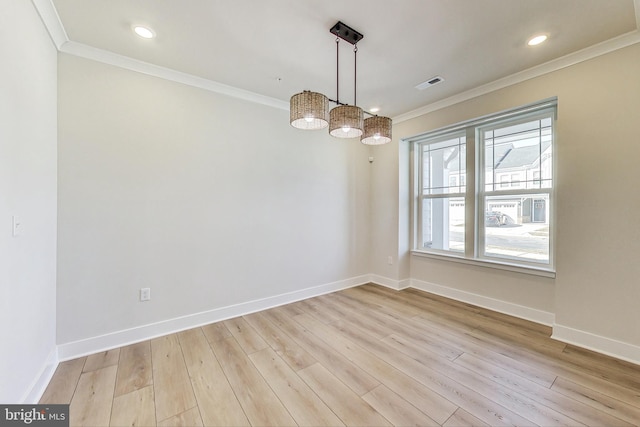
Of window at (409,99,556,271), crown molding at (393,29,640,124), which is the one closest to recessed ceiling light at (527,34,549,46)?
crown molding at (393,29,640,124)

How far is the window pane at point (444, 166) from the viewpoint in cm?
359

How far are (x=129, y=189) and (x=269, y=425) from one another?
2259 millimetres

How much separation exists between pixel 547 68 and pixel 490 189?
4.40ft

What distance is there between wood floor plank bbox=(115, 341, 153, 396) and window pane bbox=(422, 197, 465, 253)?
12.0 ft

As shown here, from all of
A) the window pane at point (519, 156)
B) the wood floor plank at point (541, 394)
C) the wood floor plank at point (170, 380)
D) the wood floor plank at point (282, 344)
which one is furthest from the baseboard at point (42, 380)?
the window pane at point (519, 156)

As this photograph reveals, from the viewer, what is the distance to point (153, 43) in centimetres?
221

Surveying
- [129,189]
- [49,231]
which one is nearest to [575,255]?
[129,189]

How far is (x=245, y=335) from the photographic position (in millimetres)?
2584

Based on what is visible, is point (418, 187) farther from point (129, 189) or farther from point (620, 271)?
point (129, 189)

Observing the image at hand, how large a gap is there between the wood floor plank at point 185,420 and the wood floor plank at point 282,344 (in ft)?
2.35

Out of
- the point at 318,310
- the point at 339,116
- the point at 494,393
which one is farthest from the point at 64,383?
the point at 494,393

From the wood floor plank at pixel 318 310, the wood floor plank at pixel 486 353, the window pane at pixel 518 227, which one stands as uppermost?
the window pane at pixel 518 227

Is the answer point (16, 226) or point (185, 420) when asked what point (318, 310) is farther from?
point (16, 226)

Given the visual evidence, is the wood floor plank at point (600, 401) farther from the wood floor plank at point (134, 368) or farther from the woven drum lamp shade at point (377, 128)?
the wood floor plank at point (134, 368)
